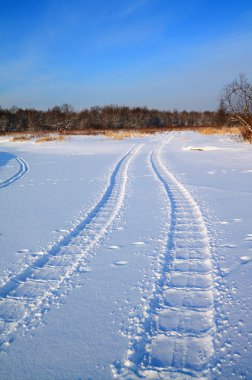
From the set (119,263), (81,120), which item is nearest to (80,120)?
(81,120)

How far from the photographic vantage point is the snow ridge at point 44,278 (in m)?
2.69

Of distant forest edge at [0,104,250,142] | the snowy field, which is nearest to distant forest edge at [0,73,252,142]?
distant forest edge at [0,104,250,142]

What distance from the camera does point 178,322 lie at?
Result: 2.58 meters

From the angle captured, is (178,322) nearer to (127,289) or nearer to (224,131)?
(127,289)

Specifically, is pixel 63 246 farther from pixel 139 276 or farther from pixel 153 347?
pixel 153 347

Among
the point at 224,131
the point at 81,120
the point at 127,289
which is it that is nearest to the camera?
the point at 127,289

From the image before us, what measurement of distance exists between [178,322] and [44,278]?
164 cm

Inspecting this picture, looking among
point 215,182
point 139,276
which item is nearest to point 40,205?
point 139,276

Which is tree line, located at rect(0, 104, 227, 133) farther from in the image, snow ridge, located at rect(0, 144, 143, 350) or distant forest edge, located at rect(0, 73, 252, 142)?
snow ridge, located at rect(0, 144, 143, 350)

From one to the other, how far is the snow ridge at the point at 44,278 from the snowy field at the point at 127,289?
1cm

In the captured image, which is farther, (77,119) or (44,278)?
(77,119)

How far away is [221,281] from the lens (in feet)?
10.5

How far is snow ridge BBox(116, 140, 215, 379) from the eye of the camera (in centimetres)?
214

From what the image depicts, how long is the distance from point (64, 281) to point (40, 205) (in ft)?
11.6
